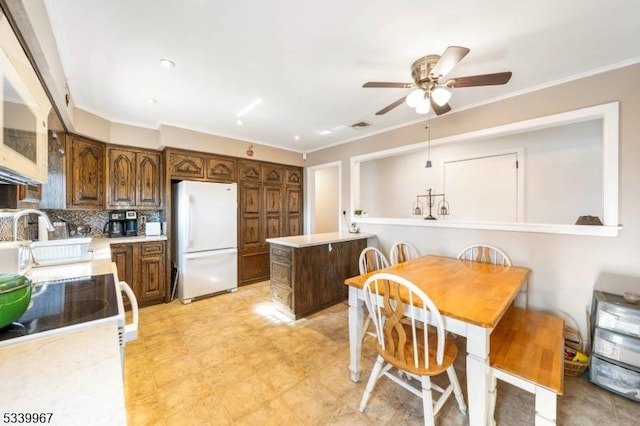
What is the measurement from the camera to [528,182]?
3582 millimetres

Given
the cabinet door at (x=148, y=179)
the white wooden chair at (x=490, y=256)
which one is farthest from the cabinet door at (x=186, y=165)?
the white wooden chair at (x=490, y=256)

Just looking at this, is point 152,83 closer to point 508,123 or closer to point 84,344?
Result: point 84,344

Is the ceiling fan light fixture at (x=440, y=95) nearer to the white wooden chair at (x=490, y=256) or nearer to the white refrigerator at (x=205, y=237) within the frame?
the white wooden chair at (x=490, y=256)

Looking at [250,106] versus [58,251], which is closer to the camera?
[58,251]

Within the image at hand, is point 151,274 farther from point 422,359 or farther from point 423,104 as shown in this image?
point 423,104

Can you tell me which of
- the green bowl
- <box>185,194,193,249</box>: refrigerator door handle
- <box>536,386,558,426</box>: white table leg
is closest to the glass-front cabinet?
the green bowl

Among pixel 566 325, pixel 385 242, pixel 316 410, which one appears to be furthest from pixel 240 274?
pixel 566 325

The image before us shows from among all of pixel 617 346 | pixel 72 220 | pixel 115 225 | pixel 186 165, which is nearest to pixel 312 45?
pixel 186 165

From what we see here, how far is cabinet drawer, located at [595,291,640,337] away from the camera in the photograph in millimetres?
1793

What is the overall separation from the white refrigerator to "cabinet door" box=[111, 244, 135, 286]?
56 cm

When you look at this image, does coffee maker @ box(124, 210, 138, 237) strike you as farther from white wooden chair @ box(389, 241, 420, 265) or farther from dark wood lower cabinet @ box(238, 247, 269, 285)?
white wooden chair @ box(389, 241, 420, 265)

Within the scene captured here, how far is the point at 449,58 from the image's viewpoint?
1541 millimetres

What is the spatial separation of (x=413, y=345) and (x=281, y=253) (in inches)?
76.1

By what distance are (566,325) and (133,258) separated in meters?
4.82
